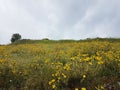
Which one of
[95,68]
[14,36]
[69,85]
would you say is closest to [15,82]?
[69,85]

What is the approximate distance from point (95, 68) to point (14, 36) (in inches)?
1754

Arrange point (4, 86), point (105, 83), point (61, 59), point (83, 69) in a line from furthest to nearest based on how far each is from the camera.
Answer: point (61, 59) < point (4, 86) < point (83, 69) < point (105, 83)

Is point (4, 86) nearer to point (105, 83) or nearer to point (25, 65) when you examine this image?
point (25, 65)

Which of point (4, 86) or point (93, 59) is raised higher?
point (93, 59)

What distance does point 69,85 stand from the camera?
766 centimetres

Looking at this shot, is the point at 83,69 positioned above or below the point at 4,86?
above

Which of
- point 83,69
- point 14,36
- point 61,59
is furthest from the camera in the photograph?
point 14,36

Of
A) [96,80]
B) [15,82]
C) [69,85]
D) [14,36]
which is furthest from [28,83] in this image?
[14,36]

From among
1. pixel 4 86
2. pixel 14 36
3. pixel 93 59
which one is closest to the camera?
pixel 4 86

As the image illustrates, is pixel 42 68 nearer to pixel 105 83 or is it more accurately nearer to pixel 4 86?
pixel 4 86

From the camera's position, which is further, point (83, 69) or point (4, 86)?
point (4, 86)

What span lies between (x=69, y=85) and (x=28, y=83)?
1.20 metres

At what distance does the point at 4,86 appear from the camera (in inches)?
335

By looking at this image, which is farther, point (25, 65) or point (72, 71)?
point (25, 65)
